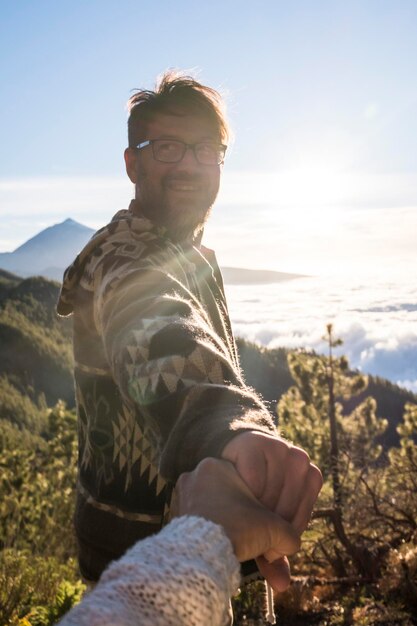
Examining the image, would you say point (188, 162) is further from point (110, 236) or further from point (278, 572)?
point (278, 572)

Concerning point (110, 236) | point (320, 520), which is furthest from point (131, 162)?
point (320, 520)

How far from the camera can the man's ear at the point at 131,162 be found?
226 cm

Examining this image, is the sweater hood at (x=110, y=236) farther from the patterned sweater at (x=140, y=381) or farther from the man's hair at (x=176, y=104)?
the man's hair at (x=176, y=104)

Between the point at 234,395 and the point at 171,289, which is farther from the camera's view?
the point at 171,289

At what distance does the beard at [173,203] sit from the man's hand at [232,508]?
1.38 metres

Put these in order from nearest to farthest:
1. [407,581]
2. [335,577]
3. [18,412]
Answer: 1. [407,581]
2. [335,577]
3. [18,412]

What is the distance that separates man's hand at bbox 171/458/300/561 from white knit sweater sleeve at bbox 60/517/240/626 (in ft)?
0.12

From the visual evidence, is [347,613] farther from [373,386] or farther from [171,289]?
[373,386]

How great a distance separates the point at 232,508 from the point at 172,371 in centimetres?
33

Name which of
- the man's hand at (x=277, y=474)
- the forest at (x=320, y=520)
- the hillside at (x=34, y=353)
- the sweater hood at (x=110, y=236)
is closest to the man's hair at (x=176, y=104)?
the sweater hood at (x=110, y=236)

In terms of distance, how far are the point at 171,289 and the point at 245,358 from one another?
5670 inches

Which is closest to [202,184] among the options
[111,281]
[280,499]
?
[111,281]

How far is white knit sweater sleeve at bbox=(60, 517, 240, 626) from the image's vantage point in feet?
1.87

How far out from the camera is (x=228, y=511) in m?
0.75
